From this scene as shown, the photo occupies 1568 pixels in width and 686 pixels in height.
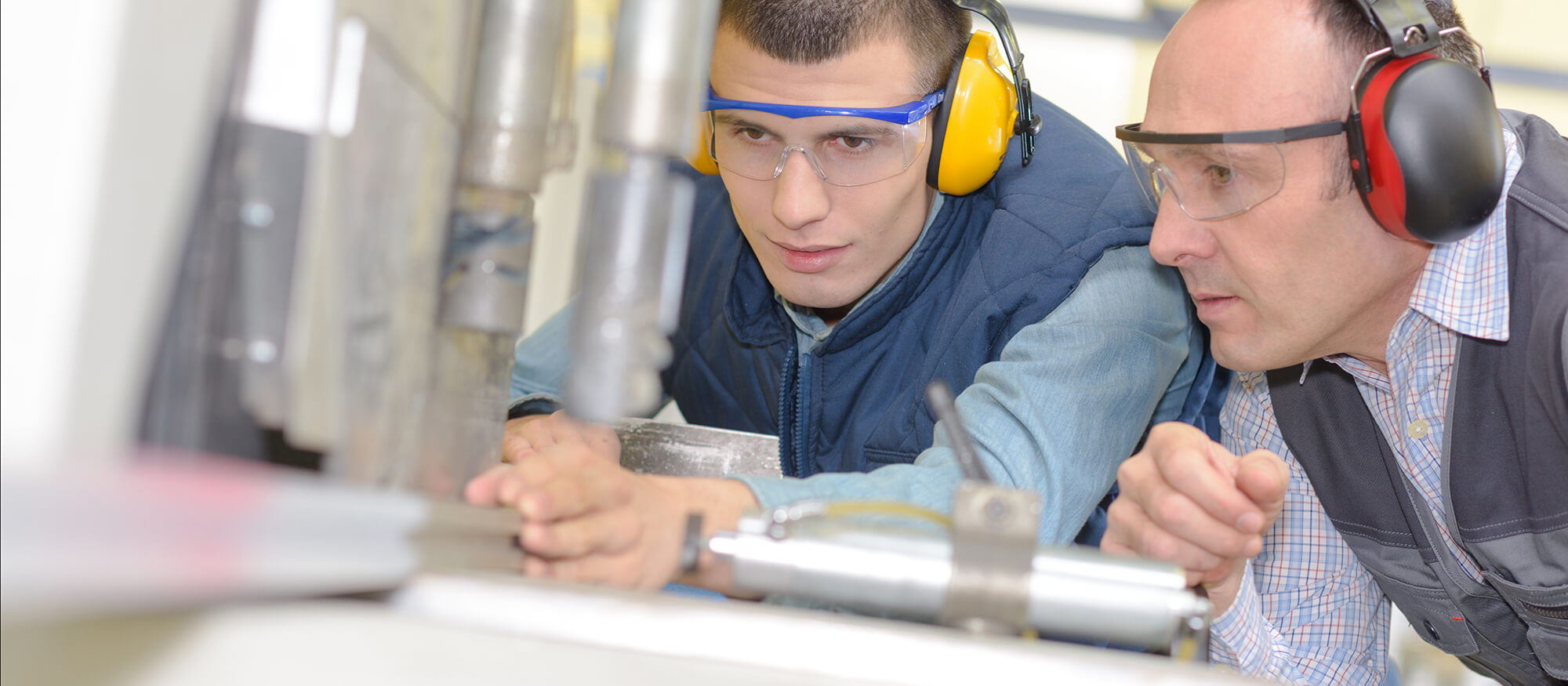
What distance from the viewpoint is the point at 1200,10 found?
1.22 m

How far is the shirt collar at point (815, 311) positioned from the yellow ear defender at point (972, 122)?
0.40 feet

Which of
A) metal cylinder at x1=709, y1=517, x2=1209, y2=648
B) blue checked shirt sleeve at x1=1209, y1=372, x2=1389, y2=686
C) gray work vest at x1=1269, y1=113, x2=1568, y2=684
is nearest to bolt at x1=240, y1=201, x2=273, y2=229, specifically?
metal cylinder at x1=709, y1=517, x2=1209, y2=648

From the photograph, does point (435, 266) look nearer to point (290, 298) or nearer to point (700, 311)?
point (290, 298)

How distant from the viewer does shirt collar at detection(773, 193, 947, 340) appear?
155 cm

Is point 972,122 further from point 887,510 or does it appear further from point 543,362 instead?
point 887,510

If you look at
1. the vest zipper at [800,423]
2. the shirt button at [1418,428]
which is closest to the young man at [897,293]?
the vest zipper at [800,423]

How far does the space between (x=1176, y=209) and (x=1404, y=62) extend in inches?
10.3

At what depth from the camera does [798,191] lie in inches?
54.3

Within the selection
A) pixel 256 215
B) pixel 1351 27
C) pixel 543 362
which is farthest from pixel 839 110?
pixel 256 215

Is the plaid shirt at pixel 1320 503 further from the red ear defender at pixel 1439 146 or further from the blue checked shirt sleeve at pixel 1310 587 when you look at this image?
the red ear defender at pixel 1439 146

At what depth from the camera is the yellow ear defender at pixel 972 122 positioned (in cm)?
137

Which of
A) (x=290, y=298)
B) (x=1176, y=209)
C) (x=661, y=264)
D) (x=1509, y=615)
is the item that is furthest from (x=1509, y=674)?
(x=290, y=298)

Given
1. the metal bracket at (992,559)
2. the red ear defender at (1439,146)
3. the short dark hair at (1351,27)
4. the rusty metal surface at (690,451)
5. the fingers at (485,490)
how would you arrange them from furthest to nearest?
the rusty metal surface at (690,451), the short dark hair at (1351,27), the red ear defender at (1439,146), the fingers at (485,490), the metal bracket at (992,559)

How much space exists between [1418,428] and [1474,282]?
0.19m
